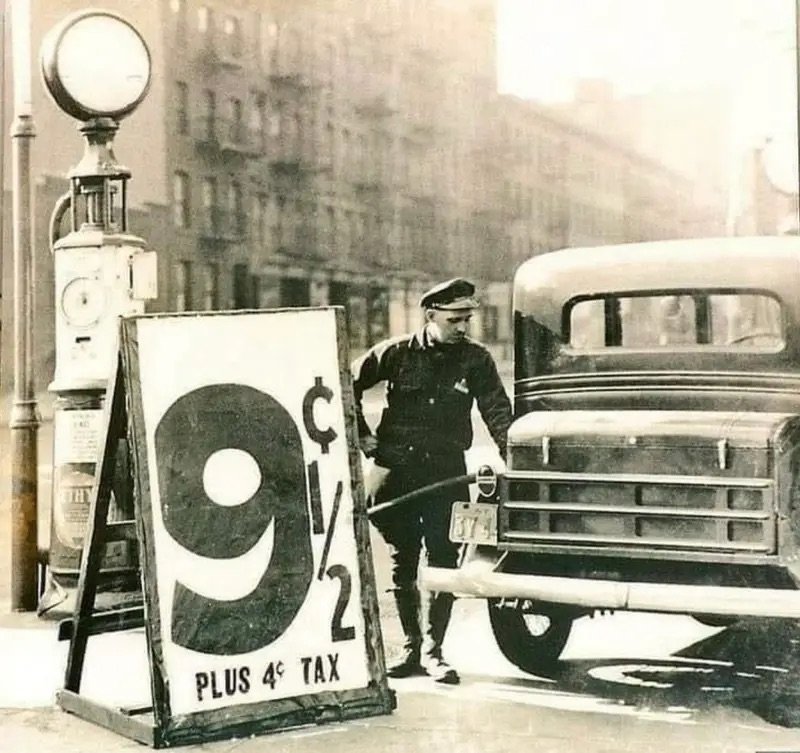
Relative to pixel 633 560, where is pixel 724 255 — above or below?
above

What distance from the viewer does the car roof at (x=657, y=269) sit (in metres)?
4.55

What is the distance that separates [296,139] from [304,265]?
21.2 inches

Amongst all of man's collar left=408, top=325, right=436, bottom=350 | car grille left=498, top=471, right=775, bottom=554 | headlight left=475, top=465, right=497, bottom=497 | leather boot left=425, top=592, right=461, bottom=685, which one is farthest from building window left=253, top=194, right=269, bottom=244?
leather boot left=425, top=592, right=461, bottom=685

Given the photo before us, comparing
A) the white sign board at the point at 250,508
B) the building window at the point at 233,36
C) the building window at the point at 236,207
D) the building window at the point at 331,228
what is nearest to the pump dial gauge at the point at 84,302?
the building window at the point at 236,207

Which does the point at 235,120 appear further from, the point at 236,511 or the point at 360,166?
the point at 236,511

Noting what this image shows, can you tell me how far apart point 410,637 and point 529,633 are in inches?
20.2

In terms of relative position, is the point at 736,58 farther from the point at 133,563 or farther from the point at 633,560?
the point at 133,563

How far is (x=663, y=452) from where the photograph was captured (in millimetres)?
4430

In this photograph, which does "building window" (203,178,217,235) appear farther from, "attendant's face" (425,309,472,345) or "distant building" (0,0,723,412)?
"attendant's face" (425,309,472,345)

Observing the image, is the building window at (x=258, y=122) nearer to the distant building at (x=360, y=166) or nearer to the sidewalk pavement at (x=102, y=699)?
the distant building at (x=360, y=166)

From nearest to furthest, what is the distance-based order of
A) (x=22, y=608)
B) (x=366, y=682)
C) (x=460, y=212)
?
(x=366, y=682), (x=460, y=212), (x=22, y=608)

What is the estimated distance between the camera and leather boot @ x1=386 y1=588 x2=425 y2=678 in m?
4.93

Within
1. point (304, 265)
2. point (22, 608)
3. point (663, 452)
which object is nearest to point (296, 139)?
point (304, 265)

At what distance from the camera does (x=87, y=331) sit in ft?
18.2
